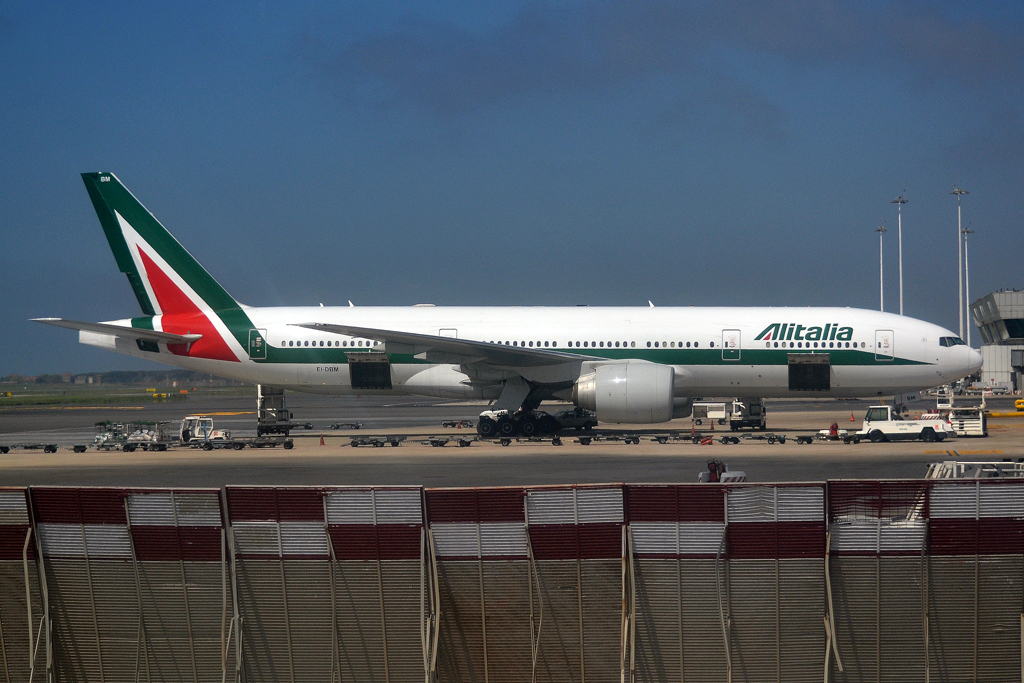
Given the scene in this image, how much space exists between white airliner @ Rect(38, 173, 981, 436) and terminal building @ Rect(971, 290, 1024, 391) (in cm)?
5139

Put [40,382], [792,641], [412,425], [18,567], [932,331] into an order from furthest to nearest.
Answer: [40,382] → [412,425] → [932,331] → [18,567] → [792,641]

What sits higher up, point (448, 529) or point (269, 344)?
point (269, 344)

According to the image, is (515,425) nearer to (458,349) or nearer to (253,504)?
(458,349)

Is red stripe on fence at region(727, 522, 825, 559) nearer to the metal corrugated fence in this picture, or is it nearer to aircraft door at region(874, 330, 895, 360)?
the metal corrugated fence

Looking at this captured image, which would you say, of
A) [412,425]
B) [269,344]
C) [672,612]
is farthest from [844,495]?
[412,425]

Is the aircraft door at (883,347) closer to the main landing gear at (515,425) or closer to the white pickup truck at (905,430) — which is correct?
the white pickup truck at (905,430)

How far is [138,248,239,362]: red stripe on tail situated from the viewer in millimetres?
32000

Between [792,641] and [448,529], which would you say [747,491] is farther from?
[448,529]

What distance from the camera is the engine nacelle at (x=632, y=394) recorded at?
28219 millimetres

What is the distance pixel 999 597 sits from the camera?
882cm

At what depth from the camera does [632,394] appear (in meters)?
28.2

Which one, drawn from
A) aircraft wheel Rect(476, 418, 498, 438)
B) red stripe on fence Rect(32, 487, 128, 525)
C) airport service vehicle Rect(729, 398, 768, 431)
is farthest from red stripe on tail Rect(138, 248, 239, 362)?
red stripe on fence Rect(32, 487, 128, 525)

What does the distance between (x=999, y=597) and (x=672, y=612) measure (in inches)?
133

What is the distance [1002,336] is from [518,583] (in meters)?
90.4
